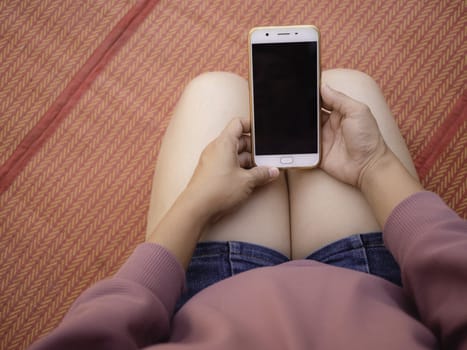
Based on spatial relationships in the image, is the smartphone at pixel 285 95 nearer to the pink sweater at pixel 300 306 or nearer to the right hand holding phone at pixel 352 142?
the right hand holding phone at pixel 352 142

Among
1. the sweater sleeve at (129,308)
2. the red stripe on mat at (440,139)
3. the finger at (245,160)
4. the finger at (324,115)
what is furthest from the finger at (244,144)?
the red stripe on mat at (440,139)

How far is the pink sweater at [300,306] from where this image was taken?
1.19 feet

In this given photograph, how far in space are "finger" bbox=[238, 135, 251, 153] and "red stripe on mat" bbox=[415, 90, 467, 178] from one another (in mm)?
420

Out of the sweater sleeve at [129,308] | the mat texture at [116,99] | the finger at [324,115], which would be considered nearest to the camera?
the sweater sleeve at [129,308]

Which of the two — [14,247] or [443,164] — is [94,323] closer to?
[14,247]

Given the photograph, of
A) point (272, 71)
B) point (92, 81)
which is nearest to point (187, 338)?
point (272, 71)

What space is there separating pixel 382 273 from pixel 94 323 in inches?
15.0

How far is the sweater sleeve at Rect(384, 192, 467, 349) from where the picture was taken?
14.4 inches

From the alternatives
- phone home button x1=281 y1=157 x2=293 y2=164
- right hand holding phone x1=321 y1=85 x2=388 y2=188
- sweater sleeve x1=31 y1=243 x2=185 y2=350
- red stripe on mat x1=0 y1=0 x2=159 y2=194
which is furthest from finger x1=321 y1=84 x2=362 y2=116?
red stripe on mat x1=0 y1=0 x2=159 y2=194

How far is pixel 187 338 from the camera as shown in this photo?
40 centimetres

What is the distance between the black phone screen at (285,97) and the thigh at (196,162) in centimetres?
5

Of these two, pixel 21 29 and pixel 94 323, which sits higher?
pixel 21 29

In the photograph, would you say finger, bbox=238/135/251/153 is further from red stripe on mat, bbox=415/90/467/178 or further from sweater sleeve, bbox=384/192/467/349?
red stripe on mat, bbox=415/90/467/178

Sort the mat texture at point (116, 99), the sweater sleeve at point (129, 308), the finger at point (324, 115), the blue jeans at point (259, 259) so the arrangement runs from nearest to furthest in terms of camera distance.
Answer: the sweater sleeve at point (129, 308) < the blue jeans at point (259, 259) < the finger at point (324, 115) < the mat texture at point (116, 99)
